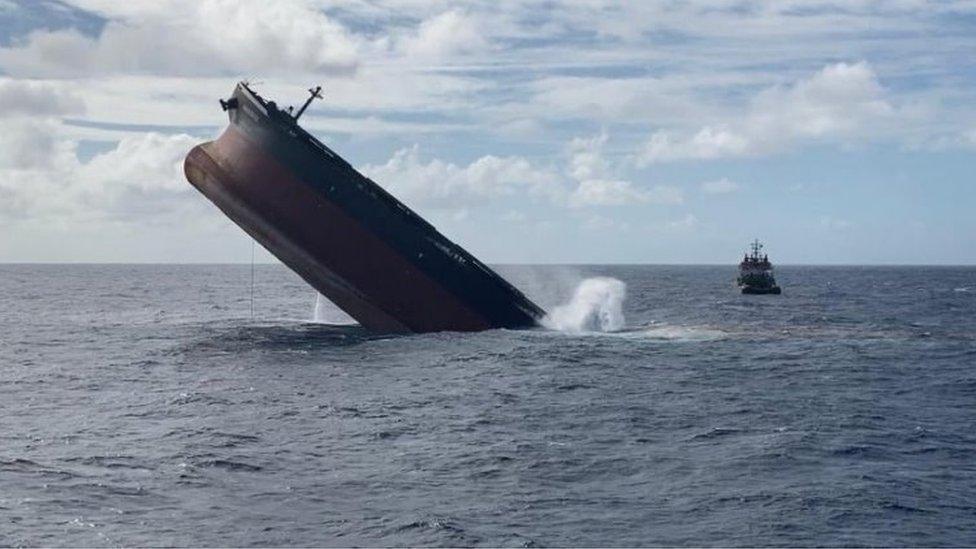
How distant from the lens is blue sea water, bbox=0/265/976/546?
65.6ft

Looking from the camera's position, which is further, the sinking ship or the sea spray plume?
the sea spray plume

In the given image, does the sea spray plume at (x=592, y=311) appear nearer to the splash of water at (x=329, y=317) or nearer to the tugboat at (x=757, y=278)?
the splash of water at (x=329, y=317)

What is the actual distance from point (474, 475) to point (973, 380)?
2497cm

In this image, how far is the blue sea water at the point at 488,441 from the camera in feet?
65.6

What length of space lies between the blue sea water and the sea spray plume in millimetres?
6337

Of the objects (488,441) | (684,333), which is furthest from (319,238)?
(488,441)

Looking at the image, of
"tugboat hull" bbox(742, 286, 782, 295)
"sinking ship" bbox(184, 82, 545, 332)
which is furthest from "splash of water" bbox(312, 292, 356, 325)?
"tugboat hull" bbox(742, 286, 782, 295)

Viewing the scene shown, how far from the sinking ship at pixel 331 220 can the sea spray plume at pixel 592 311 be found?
882 centimetres

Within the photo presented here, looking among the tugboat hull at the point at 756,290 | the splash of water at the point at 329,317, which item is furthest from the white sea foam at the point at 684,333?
the tugboat hull at the point at 756,290

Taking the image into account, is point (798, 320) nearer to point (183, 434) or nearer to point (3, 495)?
point (183, 434)

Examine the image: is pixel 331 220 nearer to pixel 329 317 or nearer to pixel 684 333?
pixel 684 333

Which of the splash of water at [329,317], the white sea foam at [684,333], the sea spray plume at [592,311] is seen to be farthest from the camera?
the splash of water at [329,317]

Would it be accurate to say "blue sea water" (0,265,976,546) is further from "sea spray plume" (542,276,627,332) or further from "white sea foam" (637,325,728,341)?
"sea spray plume" (542,276,627,332)

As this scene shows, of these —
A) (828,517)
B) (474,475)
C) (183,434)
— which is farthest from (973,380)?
(183,434)
